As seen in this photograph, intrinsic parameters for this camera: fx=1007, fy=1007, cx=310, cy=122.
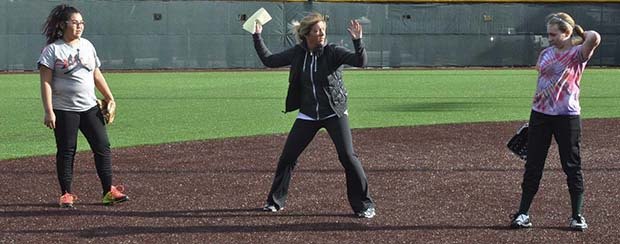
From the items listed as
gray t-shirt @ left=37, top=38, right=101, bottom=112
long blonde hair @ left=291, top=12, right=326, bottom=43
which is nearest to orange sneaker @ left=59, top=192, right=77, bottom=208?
gray t-shirt @ left=37, top=38, right=101, bottom=112

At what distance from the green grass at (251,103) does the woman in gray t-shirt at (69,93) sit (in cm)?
365

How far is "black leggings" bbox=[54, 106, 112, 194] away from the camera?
7.96 meters

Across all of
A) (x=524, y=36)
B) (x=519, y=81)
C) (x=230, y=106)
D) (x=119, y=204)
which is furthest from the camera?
(x=524, y=36)

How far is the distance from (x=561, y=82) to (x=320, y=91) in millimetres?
1731

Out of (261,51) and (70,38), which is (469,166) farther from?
(70,38)

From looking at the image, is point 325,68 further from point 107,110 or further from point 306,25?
point 107,110

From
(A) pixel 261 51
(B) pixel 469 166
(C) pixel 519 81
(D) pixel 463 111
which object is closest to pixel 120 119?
(D) pixel 463 111

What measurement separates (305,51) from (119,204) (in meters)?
2.04

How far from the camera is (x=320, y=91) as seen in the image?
24.4 feet

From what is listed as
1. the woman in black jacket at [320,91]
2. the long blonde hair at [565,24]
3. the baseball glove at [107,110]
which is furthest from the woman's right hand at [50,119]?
the long blonde hair at [565,24]

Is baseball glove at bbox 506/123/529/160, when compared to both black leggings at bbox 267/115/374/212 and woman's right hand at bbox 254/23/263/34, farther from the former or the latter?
woman's right hand at bbox 254/23/263/34

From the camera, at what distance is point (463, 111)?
17234mm

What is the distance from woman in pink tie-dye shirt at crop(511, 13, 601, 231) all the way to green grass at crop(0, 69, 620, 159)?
21.5 ft

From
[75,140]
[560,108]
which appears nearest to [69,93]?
[75,140]
